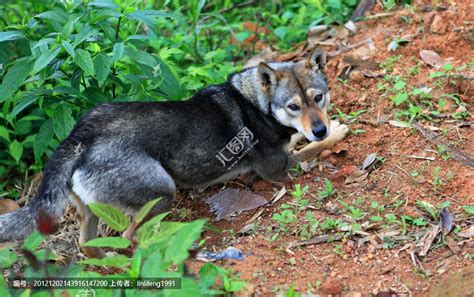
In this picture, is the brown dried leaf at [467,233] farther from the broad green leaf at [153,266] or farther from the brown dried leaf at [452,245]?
the broad green leaf at [153,266]

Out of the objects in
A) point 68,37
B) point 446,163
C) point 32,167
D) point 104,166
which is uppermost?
point 68,37

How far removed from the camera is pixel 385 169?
5.92m

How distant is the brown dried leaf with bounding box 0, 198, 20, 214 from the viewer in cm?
644

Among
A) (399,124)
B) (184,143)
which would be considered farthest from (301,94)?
(184,143)

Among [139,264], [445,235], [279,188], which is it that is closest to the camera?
[139,264]

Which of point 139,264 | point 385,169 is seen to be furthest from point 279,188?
point 139,264

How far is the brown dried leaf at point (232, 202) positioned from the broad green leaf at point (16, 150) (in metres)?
2.29

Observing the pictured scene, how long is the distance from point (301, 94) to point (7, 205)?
3322 millimetres

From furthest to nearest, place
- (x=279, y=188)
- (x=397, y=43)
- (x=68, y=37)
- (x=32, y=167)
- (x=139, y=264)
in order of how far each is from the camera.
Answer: (x=397, y=43) < (x=32, y=167) < (x=279, y=188) < (x=68, y=37) < (x=139, y=264)

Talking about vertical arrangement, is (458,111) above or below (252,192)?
above

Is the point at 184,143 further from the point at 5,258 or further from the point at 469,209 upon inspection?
the point at 469,209

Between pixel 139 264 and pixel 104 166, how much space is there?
1546 mm

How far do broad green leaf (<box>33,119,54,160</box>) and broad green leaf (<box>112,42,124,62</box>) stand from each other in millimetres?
1140

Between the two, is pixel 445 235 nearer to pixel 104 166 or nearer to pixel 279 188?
pixel 279 188
